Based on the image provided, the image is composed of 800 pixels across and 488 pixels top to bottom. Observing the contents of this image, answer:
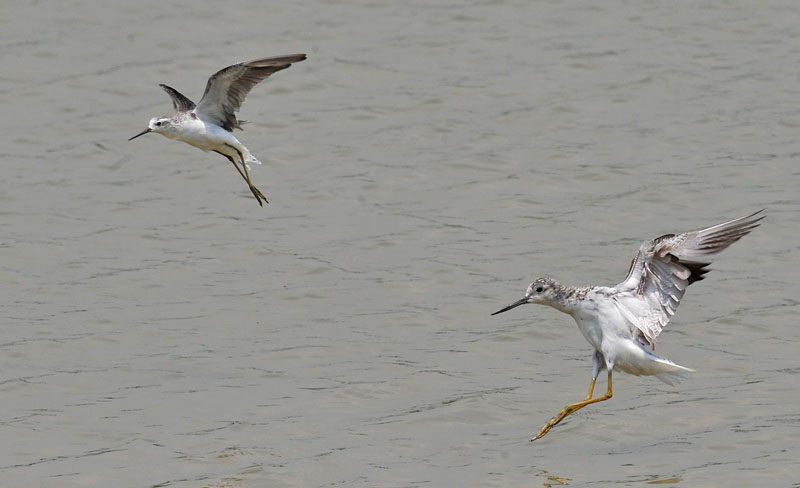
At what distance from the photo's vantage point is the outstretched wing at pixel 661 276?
10883 mm

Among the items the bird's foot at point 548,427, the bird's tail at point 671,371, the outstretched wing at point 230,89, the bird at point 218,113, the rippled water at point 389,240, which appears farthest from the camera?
the bird at point 218,113

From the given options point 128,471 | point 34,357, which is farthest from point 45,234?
point 128,471

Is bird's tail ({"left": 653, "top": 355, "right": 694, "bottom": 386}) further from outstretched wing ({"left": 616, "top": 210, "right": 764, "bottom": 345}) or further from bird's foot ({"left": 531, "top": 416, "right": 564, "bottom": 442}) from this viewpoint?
bird's foot ({"left": 531, "top": 416, "right": 564, "bottom": 442})

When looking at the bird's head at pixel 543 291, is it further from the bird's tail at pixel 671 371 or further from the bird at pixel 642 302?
the bird's tail at pixel 671 371

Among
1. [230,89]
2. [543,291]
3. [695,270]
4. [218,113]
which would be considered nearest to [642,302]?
[695,270]

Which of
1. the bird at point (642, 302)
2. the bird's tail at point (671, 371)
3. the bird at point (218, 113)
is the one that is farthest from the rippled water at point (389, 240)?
the bird at point (218, 113)

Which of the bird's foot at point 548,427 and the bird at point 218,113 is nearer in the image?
the bird's foot at point 548,427

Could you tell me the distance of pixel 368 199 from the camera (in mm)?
16688

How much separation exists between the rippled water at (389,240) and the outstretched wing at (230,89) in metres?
1.73

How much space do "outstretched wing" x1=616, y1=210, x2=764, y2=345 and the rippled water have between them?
0.96 meters

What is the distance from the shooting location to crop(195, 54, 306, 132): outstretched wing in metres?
13.5

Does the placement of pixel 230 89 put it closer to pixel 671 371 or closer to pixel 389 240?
pixel 389 240

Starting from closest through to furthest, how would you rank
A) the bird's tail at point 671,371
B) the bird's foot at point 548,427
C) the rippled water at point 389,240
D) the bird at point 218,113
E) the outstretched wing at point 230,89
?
the bird's tail at point 671,371 < the bird's foot at point 548,427 < the rippled water at point 389,240 < the outstretched wing at point 230,89 < the bird at point 218,113

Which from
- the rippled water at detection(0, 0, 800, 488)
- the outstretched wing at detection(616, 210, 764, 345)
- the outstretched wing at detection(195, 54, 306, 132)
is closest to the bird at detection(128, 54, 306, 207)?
the outstretched wing at detection(195, 54, 306, 132)
